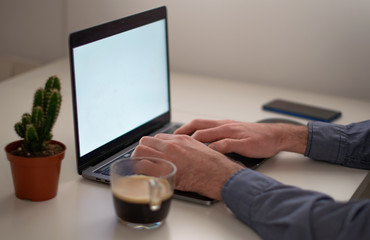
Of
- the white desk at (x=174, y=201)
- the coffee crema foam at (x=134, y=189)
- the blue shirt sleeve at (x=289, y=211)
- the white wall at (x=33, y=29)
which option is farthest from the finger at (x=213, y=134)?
the white wall at (x=33, y=29)

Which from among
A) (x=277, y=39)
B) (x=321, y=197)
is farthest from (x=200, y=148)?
(x=277, y=39)

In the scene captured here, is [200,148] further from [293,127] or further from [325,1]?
[325,1]

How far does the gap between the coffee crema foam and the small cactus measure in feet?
0.55

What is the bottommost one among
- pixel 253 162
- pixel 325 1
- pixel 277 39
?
pixel 253 162

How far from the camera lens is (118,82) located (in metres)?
1.21

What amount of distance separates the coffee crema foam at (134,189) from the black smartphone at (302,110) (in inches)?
31.3

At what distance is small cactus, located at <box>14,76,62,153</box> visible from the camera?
0.95m

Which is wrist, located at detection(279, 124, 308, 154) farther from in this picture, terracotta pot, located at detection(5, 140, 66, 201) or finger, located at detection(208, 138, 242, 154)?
terracotta pot, located at detection(5, 140, 66, 201)

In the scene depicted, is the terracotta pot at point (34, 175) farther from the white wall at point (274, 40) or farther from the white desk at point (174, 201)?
the white wall at point (274, 40)

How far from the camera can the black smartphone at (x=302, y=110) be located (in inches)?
62.6

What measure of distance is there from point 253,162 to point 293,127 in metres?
0.15

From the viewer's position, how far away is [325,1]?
1.78 meters

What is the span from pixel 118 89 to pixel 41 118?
0.29 metres

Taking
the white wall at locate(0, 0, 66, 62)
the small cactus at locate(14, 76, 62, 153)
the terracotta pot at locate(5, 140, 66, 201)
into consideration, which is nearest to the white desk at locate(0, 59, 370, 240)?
the terracotta pot at locate(5, 140, 66, 201)
